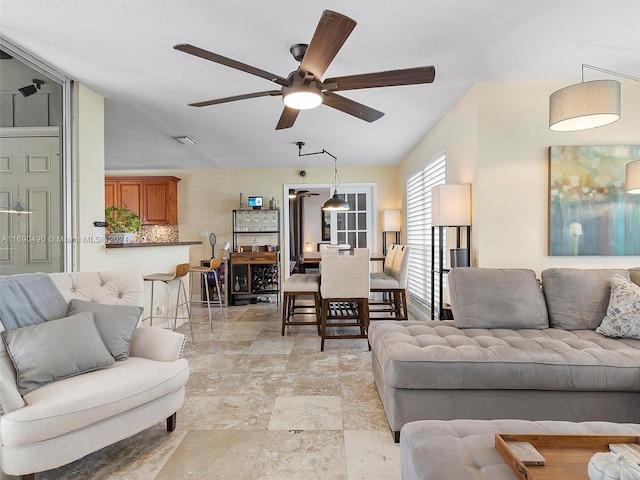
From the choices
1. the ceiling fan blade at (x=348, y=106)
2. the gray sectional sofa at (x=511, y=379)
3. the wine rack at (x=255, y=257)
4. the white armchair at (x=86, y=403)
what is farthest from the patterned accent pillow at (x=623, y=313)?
the wine rack at (x=255, y=257)

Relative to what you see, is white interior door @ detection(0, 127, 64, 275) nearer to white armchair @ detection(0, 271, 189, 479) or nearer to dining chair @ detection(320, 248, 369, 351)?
white armchair @ detection(0, 271, 189, 479)

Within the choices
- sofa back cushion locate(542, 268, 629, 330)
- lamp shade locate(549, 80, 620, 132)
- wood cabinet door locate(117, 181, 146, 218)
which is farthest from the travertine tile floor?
wood cabinet door locate(117, 181, 146, 218)

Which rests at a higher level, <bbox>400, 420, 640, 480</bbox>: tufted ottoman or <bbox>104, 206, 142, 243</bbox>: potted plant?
<bbox>104, 206, 142, 243</bbox>: potted plant

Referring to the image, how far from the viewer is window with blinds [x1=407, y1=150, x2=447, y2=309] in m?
4.16

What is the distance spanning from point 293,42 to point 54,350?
88.9 inches

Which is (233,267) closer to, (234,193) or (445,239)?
(234,193)

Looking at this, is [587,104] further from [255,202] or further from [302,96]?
[255,202]

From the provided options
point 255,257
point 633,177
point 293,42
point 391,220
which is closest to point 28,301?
point 293,42

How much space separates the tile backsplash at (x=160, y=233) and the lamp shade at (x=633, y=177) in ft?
20.6

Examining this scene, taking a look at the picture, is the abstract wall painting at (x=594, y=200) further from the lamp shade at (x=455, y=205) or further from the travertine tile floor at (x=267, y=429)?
the travertine tile floor at (x=267, y=429)

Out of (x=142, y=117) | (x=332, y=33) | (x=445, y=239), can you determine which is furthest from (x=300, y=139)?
(x=332, y=33)

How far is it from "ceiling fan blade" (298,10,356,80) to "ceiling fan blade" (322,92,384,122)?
0.26m

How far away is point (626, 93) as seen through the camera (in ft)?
9.46

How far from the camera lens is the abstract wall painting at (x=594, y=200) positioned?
2.83m
